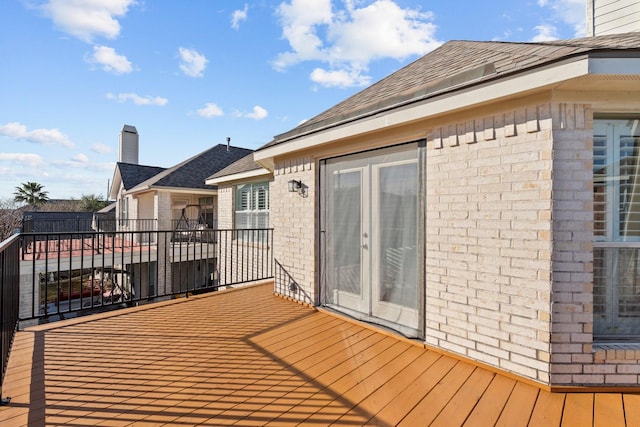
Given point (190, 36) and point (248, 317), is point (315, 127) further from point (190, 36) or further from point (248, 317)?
point (190, 36)

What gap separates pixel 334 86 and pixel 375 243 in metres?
12.1

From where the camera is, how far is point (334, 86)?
1428cm

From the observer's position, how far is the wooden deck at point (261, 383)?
2.13 metres

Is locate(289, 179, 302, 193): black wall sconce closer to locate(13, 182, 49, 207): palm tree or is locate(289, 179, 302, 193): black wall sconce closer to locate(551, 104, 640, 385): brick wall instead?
locate(551, 104, 640, 385): brick wall

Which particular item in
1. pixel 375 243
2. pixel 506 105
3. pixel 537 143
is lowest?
pixel 375 243

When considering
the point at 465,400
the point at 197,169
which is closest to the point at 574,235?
the point at 465,400

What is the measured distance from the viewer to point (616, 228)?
2.57 m

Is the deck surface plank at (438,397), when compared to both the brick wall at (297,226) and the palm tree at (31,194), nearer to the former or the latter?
the brick wall at (297,226)

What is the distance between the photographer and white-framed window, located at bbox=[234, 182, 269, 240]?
8.38 meters

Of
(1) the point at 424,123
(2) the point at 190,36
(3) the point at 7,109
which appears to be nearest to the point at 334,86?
(2) the point at 190,36

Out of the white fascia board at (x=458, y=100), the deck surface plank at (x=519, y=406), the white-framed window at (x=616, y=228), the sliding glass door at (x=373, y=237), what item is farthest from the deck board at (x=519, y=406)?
the white fascia board at (x=458, y=100)

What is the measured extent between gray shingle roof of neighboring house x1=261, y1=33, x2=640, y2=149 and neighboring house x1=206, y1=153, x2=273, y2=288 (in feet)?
10.6

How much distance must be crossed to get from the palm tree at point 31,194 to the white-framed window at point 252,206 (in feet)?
109

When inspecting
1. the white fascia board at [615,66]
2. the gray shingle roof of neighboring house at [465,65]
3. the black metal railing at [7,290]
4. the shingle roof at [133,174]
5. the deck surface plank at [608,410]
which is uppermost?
the shingle roof at [133,174]
